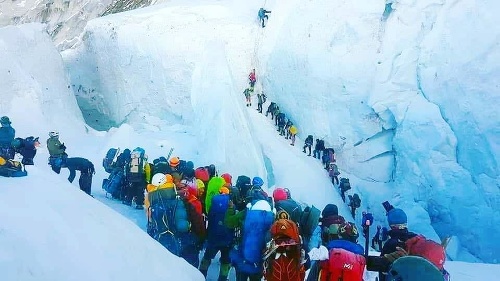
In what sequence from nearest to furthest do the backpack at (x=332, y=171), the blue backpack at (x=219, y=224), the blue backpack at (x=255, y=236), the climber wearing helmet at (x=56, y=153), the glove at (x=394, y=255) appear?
1. the glove at (x=394, y=255)
2. the blue backpack at (x=255, y=236)
3. the blue backpack at (x=219, y=224)
4. the climber wearing helmet at (x=56, y=153)
5. the backpack at (x=332, y=171)

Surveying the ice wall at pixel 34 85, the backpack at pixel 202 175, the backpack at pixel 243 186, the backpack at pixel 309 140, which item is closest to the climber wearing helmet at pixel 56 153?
the backpack at pixel 202 175

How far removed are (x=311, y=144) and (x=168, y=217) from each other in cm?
1135

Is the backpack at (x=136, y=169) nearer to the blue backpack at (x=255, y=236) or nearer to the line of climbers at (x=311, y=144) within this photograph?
the blue backpack at (x=255, y=236)

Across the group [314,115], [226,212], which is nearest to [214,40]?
[314,115]

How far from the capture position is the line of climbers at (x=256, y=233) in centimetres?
380

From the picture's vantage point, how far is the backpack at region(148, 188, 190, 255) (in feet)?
17.8

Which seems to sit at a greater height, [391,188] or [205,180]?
[205,180]

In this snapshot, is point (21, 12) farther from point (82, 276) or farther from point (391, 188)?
point (82, 276)

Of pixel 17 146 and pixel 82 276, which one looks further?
pixel 17 146

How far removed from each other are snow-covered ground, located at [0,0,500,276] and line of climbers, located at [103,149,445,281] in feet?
8.71

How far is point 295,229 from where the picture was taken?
4.22 m

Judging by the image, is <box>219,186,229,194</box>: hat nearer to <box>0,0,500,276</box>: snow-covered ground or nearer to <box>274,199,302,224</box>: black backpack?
<box>274,199,302,224</box>: black backpack

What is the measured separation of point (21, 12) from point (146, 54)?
125 feet

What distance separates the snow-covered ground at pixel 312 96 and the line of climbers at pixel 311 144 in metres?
0.37
